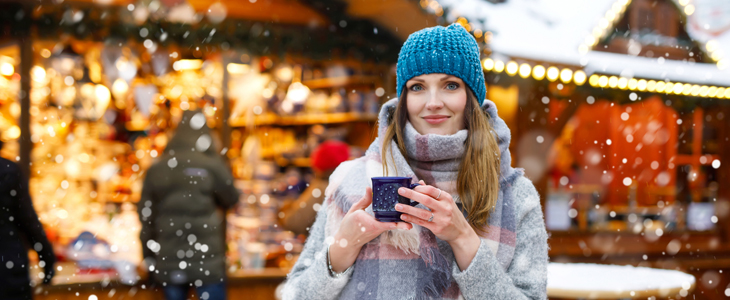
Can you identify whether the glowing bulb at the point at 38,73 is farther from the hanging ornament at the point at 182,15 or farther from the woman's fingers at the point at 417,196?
the woman's fingers at the point at 417,196

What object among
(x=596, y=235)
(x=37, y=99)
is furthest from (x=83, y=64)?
(x=596, y=235)

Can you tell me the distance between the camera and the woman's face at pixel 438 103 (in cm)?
124

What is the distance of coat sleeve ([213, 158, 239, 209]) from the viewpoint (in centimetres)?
352

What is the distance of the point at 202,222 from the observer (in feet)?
11.3

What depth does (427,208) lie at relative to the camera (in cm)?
118

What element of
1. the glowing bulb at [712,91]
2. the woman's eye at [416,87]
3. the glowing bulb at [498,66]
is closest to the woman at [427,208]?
the woman's eye at [416,87]

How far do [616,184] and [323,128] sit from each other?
18.8 ft

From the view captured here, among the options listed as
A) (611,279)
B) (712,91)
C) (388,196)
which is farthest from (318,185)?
(712,91)

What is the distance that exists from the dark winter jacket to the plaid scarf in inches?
66.5

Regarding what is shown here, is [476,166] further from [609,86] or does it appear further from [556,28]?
[609,86]

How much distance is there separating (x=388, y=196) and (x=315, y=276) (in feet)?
1.08

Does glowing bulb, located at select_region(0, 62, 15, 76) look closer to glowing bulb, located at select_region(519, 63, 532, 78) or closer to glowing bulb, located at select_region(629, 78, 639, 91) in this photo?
glowing bulb, located at select_region(519, 63, 532, 78)

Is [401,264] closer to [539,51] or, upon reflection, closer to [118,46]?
[118,46]

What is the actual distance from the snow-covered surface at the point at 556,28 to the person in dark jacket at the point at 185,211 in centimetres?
215
